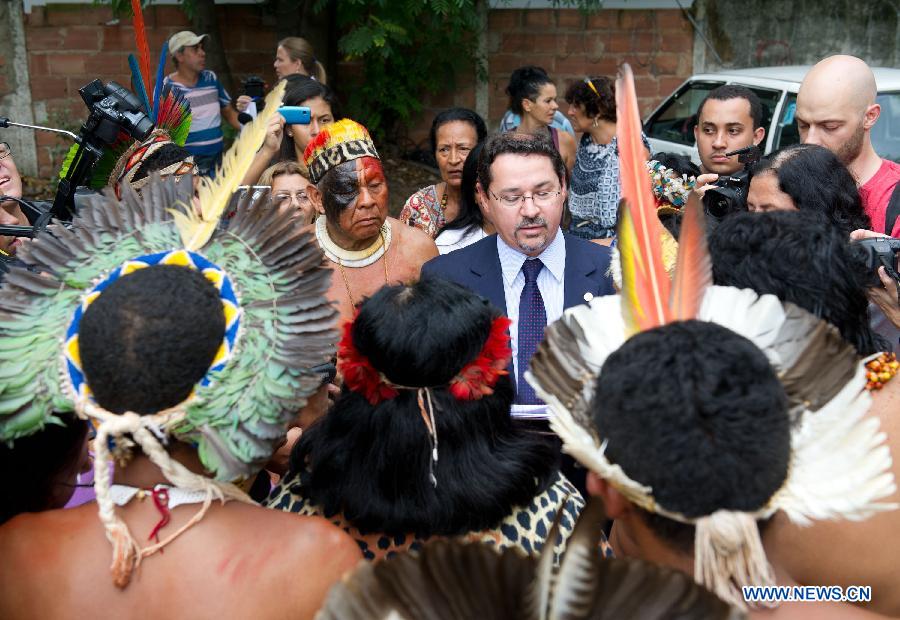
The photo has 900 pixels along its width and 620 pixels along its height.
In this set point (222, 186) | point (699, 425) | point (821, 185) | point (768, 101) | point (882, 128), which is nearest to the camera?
point (699, 425)

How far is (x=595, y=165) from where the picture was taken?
5094mm

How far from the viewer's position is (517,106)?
634 cm

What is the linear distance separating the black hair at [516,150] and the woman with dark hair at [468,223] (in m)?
0.84


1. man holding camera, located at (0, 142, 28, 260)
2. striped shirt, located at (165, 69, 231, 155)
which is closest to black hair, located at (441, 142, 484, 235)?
man holding camera, located at (0, 142, 28, 260)

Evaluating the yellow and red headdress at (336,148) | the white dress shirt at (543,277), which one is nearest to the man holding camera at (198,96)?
the yellow and red headdress at (336,148)

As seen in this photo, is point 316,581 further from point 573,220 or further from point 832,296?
point 573,220

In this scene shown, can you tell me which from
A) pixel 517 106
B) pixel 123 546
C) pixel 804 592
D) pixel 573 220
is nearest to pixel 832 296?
pixel 804 592

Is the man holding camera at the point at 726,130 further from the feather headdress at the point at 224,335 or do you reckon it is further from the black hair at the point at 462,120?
the feather headdress at the point at 224,335

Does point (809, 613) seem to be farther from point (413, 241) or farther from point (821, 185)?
point (413, 241)

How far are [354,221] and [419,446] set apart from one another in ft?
5.61

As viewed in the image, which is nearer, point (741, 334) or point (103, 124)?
point (741, 334)

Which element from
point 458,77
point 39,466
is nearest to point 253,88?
point 458,77

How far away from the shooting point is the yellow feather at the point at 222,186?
5.85 ft

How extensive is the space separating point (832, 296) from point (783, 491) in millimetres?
733
